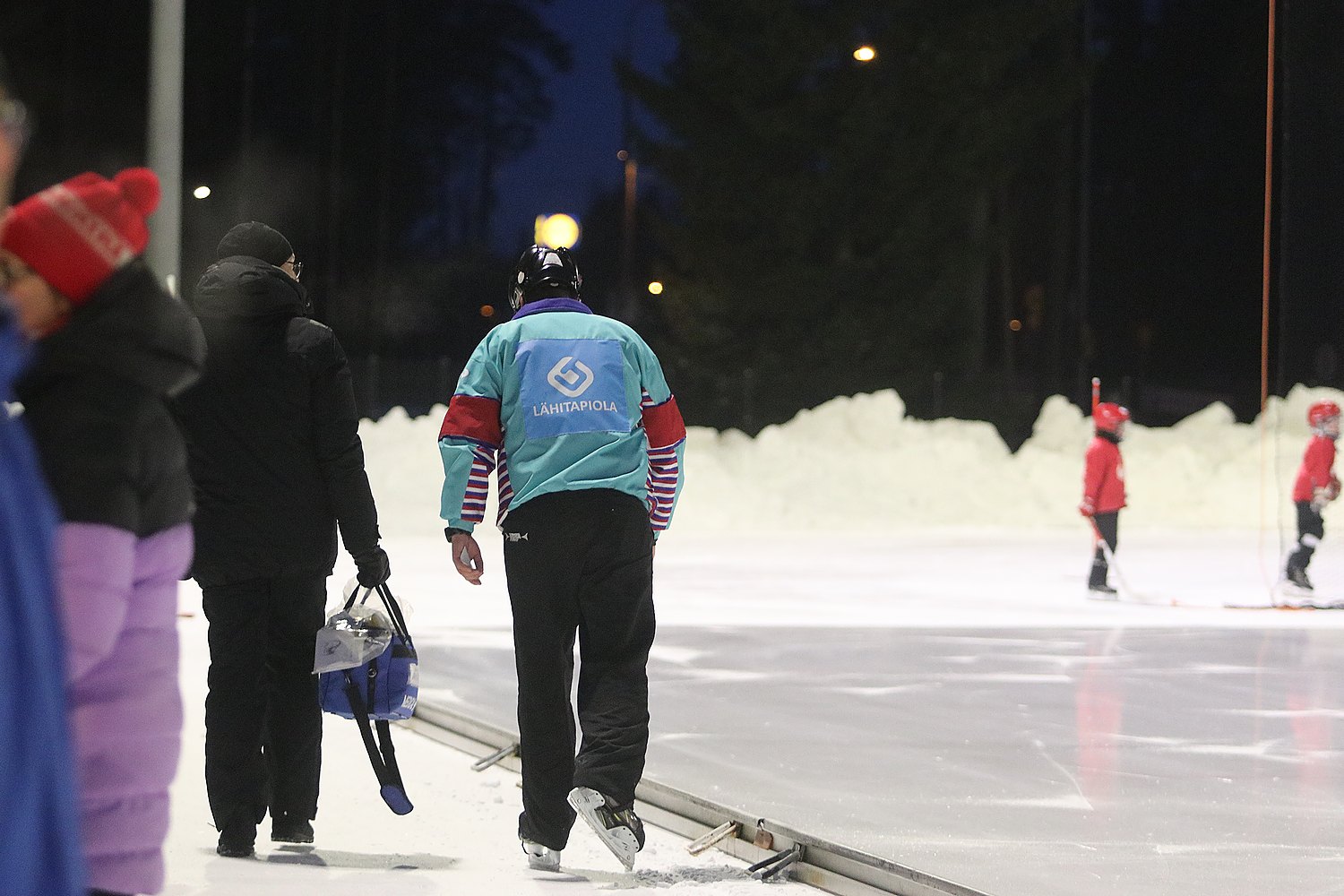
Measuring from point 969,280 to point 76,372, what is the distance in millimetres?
34970

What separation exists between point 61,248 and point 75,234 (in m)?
0.03

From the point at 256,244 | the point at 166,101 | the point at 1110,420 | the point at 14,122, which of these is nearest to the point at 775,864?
the point at 256,244

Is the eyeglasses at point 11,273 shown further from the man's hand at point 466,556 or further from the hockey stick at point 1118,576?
the hockey stick at point 1118,576

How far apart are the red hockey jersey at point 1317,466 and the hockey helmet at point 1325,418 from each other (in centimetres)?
10

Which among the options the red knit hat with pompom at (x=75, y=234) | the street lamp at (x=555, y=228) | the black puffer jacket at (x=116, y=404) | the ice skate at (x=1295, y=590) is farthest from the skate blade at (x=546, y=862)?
the street lamp at (x=555, y=228)

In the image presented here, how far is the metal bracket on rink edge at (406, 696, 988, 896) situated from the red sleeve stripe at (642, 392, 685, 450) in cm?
114

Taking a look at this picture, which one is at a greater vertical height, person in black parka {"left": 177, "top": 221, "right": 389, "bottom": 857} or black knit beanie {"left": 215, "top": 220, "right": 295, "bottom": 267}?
black knit beanie {"left": 215, "top": 220, "right": 295, "bottom": 267}

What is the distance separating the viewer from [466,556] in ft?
18.0

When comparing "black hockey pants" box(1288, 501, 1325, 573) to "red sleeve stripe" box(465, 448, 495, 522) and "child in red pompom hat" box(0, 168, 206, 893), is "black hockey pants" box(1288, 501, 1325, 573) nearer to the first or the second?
"red sleeve stripe" box(465, 448, 495, 522)

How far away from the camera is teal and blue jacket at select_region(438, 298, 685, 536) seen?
536cm

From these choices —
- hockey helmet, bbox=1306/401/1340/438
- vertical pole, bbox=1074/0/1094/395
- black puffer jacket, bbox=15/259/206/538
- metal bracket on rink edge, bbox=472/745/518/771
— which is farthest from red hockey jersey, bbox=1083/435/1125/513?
vertical pole, bbox=1074/0/1094/395

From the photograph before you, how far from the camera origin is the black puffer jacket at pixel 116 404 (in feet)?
7.22

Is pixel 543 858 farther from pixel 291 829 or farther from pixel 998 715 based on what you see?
pixel 998 715

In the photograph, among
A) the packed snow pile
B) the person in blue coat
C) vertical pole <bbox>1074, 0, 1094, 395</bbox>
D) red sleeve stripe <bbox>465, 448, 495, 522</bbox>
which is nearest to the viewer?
the person in blue coat
